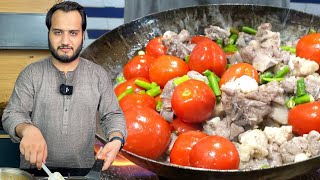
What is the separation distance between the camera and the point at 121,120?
0.97m

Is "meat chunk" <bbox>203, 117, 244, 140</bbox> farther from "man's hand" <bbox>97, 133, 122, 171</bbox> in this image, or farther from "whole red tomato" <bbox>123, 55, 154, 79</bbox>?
"man's hand" <bbox>97, 133, 122, 171</bbox>

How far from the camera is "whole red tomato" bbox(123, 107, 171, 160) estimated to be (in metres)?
1.33

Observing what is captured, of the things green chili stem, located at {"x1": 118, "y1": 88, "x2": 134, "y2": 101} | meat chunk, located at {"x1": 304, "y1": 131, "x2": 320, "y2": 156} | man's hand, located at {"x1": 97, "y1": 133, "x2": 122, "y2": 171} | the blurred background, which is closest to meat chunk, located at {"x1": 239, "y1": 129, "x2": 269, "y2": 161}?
meat chunk, located at {"x1": 304, "y1": 131, "x2": 320, "y2": 156}

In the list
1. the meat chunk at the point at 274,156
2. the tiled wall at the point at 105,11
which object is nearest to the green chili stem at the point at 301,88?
Answer: the meat chunk at the point at 274,156

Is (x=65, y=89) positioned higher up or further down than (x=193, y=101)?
higher up

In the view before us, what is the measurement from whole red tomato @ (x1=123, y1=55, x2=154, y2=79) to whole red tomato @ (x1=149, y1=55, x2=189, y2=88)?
0.23ft

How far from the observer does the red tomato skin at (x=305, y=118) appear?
1467mm

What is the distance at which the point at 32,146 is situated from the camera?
2.80 feet

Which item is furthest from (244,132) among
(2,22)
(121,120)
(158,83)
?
(2,22)

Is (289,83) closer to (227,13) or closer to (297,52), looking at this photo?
(297,52)

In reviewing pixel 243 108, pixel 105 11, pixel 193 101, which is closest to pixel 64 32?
pixel 193 101

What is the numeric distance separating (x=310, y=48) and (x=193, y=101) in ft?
1.76

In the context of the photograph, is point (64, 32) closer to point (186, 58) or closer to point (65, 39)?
point (65, 39)

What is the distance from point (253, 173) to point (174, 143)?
285 millimetres
